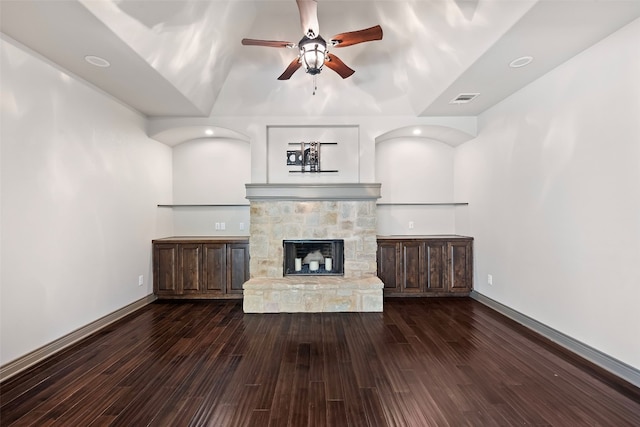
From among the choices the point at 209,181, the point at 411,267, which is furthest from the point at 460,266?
the point at 209,181

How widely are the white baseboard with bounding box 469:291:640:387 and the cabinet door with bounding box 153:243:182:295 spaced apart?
468 centimetres

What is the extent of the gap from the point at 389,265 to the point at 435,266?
731 millimetres

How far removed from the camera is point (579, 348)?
2656 mm

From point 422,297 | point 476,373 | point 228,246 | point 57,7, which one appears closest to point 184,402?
point 476,373

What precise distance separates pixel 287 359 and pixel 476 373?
1.62m

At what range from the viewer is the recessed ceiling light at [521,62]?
271 centimetres

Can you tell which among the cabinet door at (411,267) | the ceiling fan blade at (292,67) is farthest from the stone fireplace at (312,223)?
the ceiling fan blade at (292,67)

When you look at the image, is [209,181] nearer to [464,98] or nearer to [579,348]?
[464,98]

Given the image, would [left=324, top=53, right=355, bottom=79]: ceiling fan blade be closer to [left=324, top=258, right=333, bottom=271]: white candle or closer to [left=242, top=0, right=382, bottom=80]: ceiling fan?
[left=242, top=0, right=382, bottom=80]: ceiling fan

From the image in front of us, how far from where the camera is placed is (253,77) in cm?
406

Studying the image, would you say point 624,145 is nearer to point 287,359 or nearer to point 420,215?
point 420,215

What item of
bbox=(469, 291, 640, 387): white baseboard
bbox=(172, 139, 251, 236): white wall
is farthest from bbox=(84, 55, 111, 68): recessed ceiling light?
bbox=(469, 291, 640, 387): white baseboard

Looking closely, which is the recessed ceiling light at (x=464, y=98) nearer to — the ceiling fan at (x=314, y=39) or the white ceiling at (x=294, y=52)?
the white ceiling at (x=294, y=52)

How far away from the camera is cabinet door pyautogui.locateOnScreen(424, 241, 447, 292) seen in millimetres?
4520
